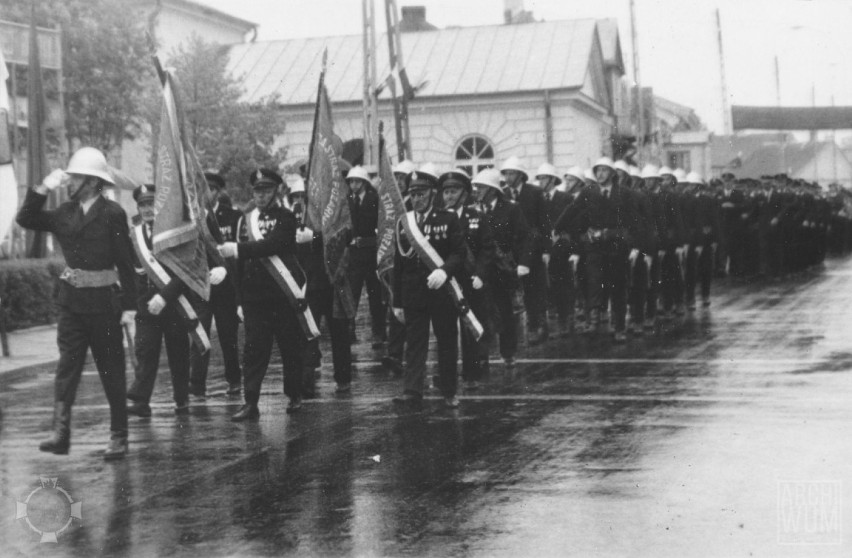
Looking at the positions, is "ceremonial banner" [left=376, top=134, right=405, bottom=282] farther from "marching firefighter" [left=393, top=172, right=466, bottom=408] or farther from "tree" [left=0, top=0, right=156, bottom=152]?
"tree" [left=0, top=0, right=156, bottom=152]

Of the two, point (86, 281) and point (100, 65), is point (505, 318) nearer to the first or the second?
point (86, 281)

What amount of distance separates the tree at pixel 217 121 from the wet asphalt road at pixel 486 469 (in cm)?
1650

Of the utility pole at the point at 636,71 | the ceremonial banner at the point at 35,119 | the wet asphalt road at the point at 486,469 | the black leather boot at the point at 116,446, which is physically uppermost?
the utility pole at the point at 636,71

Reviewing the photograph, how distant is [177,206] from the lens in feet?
30.9

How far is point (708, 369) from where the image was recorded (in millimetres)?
12250

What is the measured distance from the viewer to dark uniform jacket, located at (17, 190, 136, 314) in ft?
28.1

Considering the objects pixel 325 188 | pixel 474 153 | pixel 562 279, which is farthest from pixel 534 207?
pixel 474 153

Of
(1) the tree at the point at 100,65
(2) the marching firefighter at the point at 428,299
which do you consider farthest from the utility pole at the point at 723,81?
(2) the marching firefighter at the point at 428,299

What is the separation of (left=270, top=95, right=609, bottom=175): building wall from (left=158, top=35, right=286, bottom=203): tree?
24.3ft

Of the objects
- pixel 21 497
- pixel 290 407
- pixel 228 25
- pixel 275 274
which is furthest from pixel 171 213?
pixel 228 25

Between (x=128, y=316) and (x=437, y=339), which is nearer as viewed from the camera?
(x=128, y=316)

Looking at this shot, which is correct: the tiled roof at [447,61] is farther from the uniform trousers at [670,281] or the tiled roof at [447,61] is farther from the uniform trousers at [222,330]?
the uniform trousers at [222,330]

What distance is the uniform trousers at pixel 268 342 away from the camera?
399 inches

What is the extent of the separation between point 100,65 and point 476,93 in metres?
11.5
